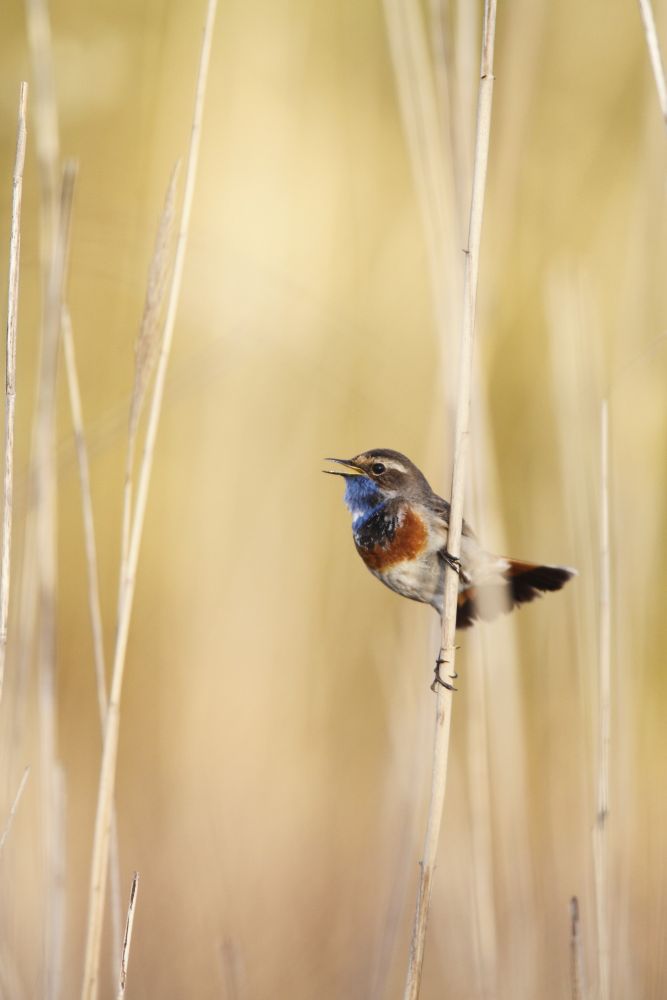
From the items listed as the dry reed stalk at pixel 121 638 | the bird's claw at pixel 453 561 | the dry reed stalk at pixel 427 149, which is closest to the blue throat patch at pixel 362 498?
the dry reed stalk at pixel 427 149

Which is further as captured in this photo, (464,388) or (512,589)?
(512,589)

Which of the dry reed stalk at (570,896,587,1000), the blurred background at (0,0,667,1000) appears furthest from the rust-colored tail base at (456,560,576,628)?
the dry reed stalk at (570,896,587,1000)

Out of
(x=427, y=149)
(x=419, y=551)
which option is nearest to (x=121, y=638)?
(x=419, y=551)

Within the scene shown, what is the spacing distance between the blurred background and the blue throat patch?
0.63ft

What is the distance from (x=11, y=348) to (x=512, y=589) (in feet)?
3.15

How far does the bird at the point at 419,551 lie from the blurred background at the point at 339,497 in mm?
124

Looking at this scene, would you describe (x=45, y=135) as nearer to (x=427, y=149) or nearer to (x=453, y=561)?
(x=427, y=149)

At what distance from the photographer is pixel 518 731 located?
207cm

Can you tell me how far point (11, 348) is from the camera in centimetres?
124

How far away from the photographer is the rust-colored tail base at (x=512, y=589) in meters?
1.73

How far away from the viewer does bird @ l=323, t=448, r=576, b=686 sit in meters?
1.71

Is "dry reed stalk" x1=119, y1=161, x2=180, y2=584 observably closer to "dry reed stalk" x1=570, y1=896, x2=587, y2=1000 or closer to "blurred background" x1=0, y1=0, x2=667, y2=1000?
"blurred background" x1=0, y1=0, x2=667, y2=1000

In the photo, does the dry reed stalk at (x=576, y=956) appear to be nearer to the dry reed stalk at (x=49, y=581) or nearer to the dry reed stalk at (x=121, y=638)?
the dry reed stalk at (x=121, y=638)

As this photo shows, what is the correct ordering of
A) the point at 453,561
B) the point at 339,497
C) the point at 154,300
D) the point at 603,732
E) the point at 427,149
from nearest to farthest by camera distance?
1. the point at 154,300
2. the point at 453,561
3. the point at 603,732
4. the point at 427,149
5. the point at 339,497
